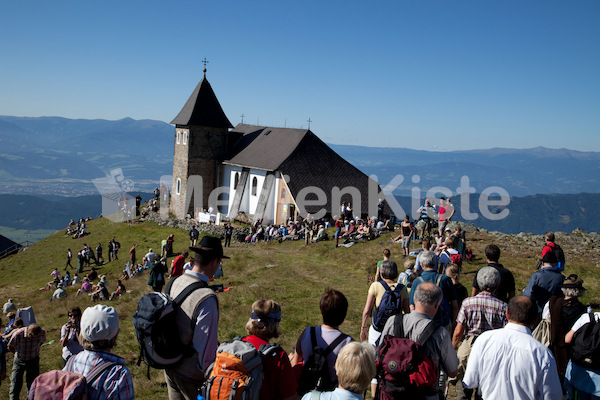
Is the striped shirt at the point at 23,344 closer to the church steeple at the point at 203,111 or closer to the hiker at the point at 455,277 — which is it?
the hiker at the point at 455,277

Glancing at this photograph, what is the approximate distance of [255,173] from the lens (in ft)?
137

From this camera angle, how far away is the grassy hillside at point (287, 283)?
456 inches

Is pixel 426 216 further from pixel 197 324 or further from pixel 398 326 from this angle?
pixel 197 324

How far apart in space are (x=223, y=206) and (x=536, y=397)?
42.1 metres

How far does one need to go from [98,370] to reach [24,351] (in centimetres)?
493

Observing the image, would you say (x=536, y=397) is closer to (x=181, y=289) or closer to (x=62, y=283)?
(x=181, y=289)

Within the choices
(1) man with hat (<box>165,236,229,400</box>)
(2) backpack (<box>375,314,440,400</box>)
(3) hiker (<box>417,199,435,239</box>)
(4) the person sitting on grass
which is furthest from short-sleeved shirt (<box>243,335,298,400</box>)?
(3) hiker (<box>417,199,435,239</box>)

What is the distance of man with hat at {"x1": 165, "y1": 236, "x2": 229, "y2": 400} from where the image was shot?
15.4 feet

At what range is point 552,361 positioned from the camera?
4.68 meters

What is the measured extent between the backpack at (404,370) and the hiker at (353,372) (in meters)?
0.54

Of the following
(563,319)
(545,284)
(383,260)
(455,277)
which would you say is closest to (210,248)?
(455,277)

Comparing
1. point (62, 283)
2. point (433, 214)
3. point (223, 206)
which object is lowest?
point (62, 283)

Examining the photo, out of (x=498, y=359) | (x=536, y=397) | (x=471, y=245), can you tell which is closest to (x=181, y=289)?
(x=498, y=359)

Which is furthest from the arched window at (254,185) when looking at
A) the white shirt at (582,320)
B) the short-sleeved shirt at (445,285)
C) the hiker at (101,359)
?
the hiker at (101,359)
